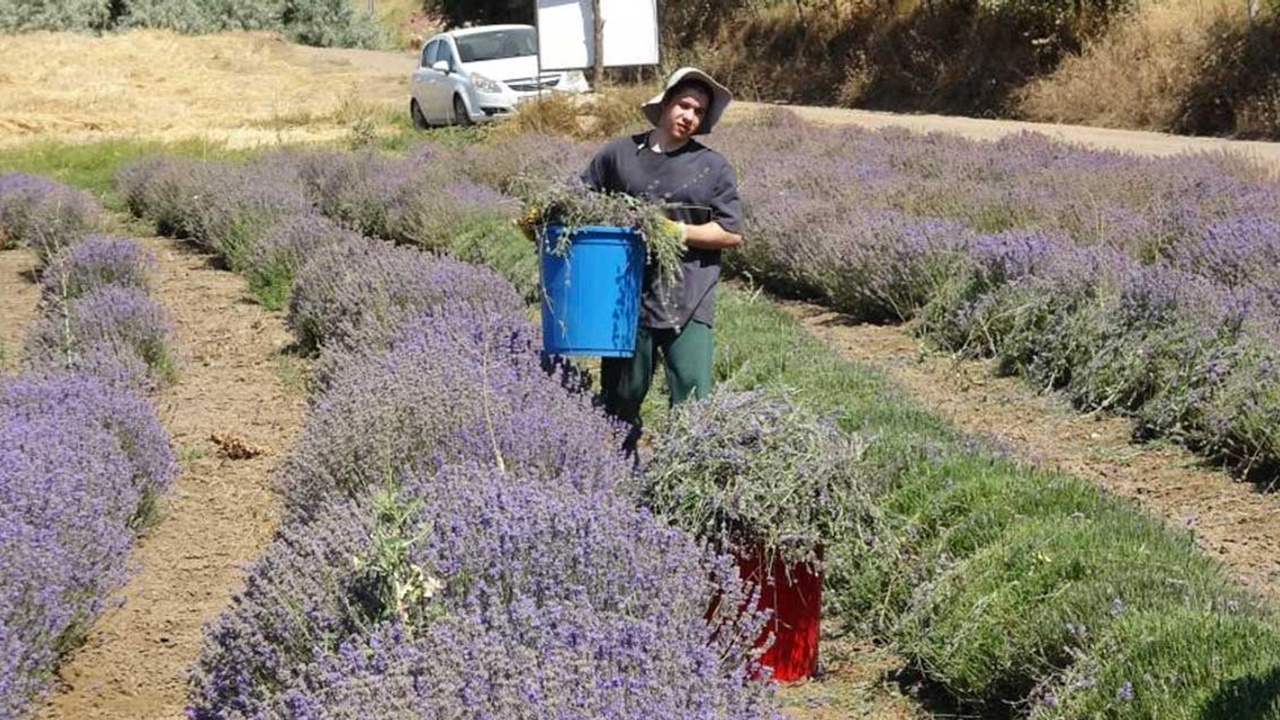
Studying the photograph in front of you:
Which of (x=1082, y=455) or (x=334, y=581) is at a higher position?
(x=334, y=581)

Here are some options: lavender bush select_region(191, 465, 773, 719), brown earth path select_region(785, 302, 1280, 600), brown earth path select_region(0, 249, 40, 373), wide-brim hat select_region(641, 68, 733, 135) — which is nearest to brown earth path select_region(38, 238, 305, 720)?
brown earth path select_region(0, 249, 40, 373)

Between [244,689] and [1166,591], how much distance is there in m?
2.36

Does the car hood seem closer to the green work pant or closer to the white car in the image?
the white car

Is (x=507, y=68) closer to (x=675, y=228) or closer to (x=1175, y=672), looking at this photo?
(x=675, y=228)

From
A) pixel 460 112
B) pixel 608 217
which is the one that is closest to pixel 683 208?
pixel 608 217

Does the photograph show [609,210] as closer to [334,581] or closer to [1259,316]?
[334,581]

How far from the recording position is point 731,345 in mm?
8539

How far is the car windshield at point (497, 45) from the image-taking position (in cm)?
2731

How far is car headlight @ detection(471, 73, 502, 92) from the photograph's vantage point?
26.3 metres

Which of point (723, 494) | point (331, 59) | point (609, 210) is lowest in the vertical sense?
point (331, 59)

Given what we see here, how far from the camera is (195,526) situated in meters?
6.76

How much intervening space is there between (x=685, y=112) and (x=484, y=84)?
21.1 m

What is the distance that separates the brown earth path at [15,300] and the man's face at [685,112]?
178 inches

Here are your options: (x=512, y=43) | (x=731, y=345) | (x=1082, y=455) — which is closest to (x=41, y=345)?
(x=731, y=345)
